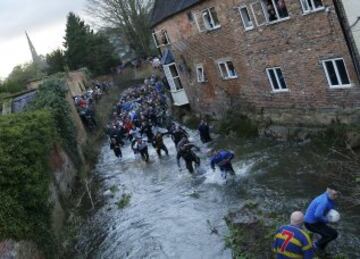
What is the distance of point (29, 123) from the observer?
2067 cm

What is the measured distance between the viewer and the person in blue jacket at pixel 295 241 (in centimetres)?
902

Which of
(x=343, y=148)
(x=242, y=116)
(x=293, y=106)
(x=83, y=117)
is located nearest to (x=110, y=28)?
(x=83, y=117)

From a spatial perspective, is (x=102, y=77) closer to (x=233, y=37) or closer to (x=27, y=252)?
(x=233, y=37)

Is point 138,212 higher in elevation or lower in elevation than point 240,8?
lower

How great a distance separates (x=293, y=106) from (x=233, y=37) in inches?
182

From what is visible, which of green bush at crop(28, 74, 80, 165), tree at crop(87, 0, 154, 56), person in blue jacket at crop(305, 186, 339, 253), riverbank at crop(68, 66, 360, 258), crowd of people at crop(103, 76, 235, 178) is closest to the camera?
person in blue jacket at crop(305, 186, 339, 253)

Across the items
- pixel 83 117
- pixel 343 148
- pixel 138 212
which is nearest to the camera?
pixel 343 148

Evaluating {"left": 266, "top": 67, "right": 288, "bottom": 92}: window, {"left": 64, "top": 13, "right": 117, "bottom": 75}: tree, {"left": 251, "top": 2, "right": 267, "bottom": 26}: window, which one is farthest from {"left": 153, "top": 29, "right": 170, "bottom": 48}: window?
{"left": 64, "top": 13, "right": 117, "bottom": 75}: tree

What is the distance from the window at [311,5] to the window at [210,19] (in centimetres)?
683

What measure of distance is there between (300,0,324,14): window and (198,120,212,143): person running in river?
8.76 meters

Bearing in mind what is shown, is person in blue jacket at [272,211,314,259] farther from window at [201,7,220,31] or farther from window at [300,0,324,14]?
window at [201,7,220,31]

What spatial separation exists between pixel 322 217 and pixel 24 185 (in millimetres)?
9661

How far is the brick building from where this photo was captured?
62.8 ft

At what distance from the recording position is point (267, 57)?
75.0 ft
